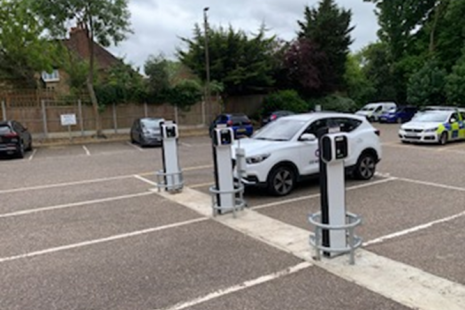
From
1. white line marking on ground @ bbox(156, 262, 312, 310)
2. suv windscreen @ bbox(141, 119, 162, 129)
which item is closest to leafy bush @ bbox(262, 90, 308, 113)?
suv windscreen @ bbox(141, 119, 162, 129)

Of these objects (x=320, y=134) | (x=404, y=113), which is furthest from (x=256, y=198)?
(x=404, y=113)

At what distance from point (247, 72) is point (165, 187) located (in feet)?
65.5

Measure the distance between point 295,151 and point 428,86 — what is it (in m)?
26.0

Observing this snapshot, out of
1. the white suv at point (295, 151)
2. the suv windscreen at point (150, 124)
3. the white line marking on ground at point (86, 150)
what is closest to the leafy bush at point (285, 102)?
the suv windscreen at point (150, 124)

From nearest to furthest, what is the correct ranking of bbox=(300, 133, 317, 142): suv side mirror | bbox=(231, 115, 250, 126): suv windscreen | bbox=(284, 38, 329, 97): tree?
bbox=(300, 133, 317, 142): suv side mirror → bbox=(231, 115, 250, 126): suv windscreen → bbox=(284, 38, 329, 97): tree

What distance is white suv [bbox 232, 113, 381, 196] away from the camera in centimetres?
782

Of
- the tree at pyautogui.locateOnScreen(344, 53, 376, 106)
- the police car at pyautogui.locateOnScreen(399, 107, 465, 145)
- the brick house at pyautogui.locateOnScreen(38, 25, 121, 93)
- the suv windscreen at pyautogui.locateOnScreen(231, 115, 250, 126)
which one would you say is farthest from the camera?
the tree at pyautogui.locateOnScreen(344, 53, 376, 106)

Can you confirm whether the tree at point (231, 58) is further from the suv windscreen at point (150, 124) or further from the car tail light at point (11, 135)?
the car tail light at point (11, 135)

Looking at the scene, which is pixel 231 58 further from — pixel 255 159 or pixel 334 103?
pixel 255 159

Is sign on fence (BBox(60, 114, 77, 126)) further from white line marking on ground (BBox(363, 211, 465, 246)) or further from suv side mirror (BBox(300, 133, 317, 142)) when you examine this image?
white line marking on ground (BBox(363, 211, 465, 246))

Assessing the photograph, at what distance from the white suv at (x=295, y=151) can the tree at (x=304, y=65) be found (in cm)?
2170

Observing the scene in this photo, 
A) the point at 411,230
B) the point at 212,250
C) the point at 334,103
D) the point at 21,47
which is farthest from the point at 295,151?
the point at 334,103

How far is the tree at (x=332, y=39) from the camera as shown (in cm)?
3212

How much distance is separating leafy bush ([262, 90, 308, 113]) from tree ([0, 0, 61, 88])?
45.6ft
